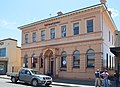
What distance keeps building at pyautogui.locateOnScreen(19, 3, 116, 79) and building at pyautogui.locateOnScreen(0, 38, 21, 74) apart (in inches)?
351

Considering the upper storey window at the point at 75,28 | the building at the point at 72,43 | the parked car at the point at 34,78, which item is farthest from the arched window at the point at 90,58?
the parked car at the point at 34,78

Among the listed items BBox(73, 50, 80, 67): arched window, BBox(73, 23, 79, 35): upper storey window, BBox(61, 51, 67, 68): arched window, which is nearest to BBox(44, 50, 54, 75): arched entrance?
BBox(61, 51, 67, 68): arched window

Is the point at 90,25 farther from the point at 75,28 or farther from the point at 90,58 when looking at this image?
the point at 90,58

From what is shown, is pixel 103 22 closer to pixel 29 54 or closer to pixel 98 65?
pixel 98 65

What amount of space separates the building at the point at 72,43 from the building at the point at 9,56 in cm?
891

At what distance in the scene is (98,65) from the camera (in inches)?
957

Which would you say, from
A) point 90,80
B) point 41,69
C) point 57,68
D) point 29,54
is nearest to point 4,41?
point 29,54

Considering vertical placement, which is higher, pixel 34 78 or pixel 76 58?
pixel 76 58

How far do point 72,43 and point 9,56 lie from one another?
1912 cm

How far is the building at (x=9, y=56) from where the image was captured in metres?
42.1

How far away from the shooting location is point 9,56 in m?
42.1

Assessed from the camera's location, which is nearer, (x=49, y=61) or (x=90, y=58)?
(x=90, y=58)

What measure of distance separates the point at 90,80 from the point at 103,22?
23.7ft

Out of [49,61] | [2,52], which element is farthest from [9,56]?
[49,61]
